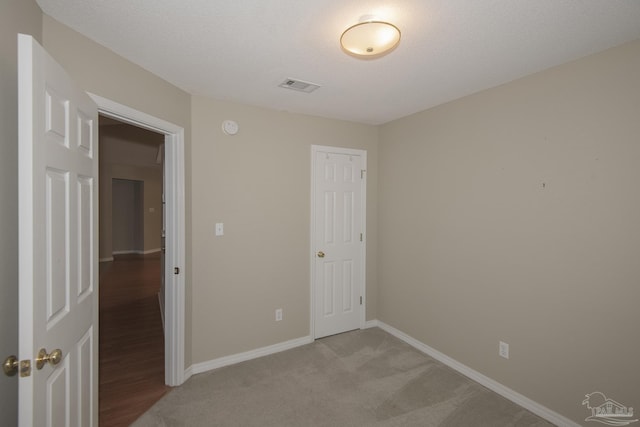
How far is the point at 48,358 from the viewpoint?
1146 millimetres

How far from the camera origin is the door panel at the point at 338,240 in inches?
134

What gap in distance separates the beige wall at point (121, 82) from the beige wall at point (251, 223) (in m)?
0.09

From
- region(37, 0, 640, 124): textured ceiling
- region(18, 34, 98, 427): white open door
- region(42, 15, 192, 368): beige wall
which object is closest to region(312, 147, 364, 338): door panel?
region(37, 0, 640, 124): textured ceiling

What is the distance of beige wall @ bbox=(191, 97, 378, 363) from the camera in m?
2.76

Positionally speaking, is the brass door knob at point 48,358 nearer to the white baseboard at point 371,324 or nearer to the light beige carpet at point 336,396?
the light beige carpet at point 336,396

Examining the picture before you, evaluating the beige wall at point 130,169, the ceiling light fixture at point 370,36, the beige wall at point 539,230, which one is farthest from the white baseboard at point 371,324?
the beige wall at point 130,169

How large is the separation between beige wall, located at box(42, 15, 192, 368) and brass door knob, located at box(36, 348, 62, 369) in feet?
4.61

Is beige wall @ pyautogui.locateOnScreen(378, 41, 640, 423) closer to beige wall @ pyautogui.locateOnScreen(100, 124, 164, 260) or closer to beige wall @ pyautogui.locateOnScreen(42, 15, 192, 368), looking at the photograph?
beige wall @ pyautogui.locateOnScreen(42, 15, 192, 368)

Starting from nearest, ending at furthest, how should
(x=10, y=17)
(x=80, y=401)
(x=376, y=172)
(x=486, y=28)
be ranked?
(x=10, y=17)
(x=80, y=401)
(x=486, y=28)
(x=376, y=172)

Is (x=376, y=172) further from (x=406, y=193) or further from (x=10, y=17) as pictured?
(x=10, y=17)

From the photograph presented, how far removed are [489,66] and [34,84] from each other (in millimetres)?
2496

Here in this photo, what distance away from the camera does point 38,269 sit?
1.10 meters

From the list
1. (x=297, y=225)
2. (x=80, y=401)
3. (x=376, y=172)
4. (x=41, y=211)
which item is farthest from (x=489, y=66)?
(x=80, y=401)

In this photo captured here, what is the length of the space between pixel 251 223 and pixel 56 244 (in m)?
1.79
